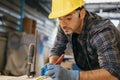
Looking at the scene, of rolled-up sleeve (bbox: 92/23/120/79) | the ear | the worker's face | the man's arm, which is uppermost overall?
the ear

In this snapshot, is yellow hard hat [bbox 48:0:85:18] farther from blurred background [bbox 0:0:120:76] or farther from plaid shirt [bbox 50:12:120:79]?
blurred background [bbox 0:0:120:76]

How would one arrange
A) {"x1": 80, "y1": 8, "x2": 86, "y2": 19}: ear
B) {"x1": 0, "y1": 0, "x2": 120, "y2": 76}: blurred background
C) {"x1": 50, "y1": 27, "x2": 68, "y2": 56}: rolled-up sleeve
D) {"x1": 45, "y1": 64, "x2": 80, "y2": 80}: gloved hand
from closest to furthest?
{"x1": 45, "y1": 64, "x2": 80, "y2": 80}: gloved hand → {"x1": 80, "y1": 8, "x2": 86, "y2": 19}: ear → {"x1": 50, "y1": 27, "x2": 68, "y2": 56}: rolled-up sleeve → {"x1": 0, "y1": 0, "x2": 120, "y2": 76}: blurred background

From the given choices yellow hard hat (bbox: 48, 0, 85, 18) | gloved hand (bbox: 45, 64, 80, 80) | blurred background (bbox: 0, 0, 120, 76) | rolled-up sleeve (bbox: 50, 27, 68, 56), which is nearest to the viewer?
gloved hand (bbox: 45, 64, 80, 80)

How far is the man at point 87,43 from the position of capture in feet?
4.05

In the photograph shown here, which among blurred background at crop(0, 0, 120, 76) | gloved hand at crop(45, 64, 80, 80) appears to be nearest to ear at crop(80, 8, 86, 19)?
gloved hand at crop(45, 64, 80, 80)

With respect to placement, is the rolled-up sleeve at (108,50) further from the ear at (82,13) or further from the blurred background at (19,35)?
the blurred background at (19,35)

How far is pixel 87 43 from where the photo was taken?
1.51 m

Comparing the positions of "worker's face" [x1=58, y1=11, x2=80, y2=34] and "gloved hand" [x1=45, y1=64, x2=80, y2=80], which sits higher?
"worker's face" [x1=58, y1=11, x2=80, y2=34]

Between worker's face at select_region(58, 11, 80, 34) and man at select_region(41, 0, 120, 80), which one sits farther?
worker's face at select_region(58, 11, 80, 34)

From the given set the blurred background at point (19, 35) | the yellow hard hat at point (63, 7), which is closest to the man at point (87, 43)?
the yellow hard hat at point (63, 7)

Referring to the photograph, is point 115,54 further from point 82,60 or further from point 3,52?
point 3,52

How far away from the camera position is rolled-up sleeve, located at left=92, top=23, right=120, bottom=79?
127 cm

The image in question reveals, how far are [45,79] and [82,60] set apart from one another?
0.45 m

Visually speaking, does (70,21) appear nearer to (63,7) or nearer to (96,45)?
(63,7)
